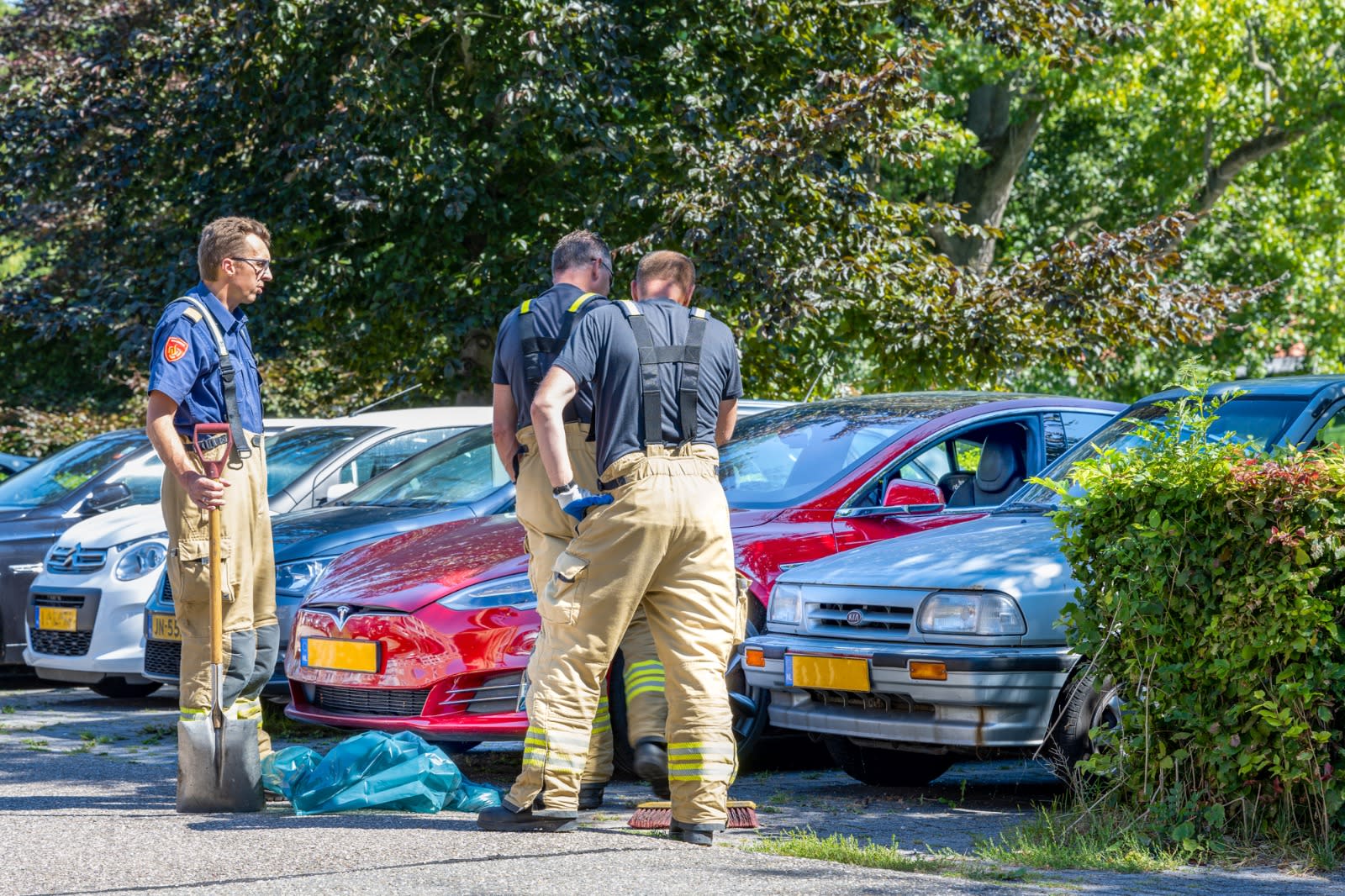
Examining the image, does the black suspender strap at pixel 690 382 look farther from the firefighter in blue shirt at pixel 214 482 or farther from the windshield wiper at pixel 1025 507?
the windshield wiper at pixel 1025 507

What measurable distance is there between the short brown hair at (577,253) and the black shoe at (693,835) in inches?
78.9

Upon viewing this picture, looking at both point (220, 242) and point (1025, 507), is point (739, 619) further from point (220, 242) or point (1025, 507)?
point (220, 242)

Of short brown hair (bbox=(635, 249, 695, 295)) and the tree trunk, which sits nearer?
short brown hair (bbox=(635, 249, 695, 295))

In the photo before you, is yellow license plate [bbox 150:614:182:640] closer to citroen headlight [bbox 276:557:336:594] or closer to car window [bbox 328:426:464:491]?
citroen headlight [bbox 276:557:336:594]

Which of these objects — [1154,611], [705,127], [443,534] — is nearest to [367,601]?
[443,534]

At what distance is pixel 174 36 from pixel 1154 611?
13045mm

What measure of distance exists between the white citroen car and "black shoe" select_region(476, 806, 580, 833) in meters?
4.20

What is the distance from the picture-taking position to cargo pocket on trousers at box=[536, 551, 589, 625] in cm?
521

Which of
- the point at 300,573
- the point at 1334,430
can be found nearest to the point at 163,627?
the point at 300,573

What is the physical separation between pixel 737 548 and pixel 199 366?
2.41 m

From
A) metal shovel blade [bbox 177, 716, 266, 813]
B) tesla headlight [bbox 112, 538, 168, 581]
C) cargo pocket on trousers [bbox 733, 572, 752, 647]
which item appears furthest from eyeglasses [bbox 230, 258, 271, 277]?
tesla headlight [bbox 112, 538, 168, 581]

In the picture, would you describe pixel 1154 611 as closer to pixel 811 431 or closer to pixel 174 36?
pixel 811 431

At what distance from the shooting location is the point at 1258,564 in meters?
5.04

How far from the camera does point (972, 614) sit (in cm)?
582
